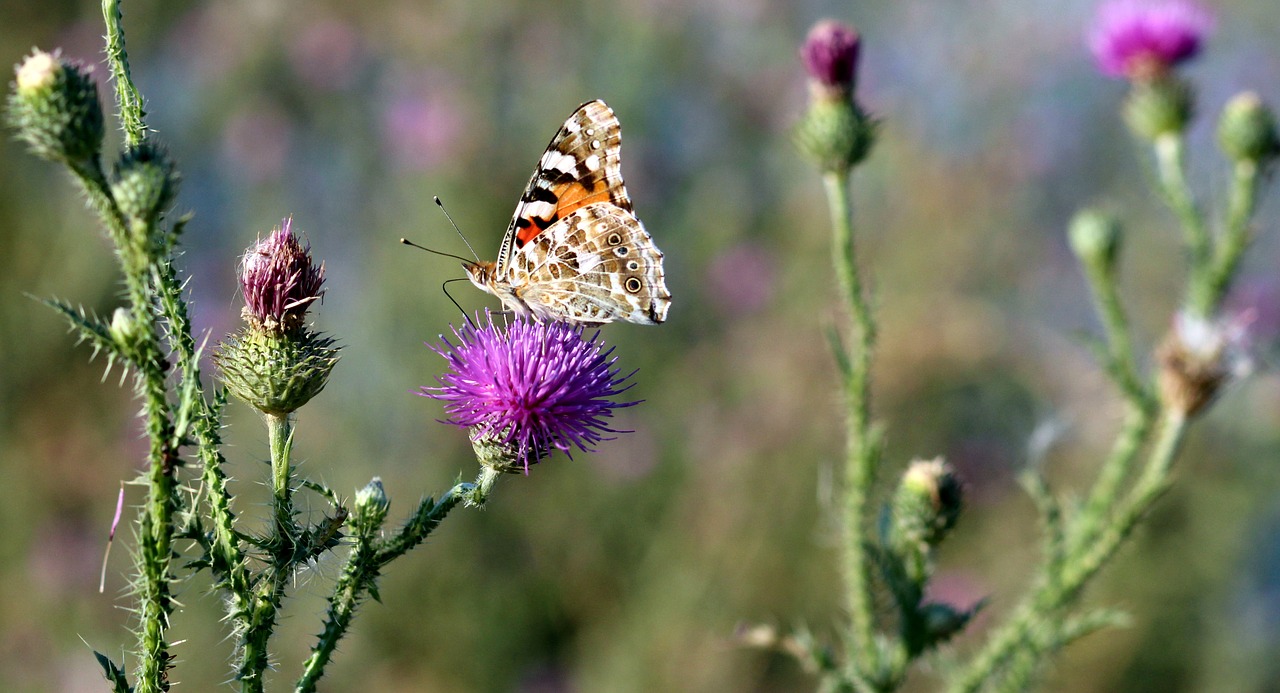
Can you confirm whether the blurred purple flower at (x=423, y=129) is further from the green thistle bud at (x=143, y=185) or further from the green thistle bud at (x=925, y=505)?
the green thistle bud at (x=143, y=185)

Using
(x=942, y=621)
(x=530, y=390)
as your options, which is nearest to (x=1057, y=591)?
(x=942, y=621)

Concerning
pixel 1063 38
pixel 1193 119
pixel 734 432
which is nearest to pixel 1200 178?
pixel 1063 38

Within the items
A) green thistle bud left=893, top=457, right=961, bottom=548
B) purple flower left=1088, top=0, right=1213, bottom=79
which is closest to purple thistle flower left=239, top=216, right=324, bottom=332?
green thistle bud left=893, top=457, right=961, bottom=548

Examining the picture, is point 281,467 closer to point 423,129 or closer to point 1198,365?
point 1198,365

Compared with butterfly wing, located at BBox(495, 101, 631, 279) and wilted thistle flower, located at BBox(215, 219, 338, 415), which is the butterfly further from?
wilted thistle flower, located at BBox(215, 219, 338, 415)

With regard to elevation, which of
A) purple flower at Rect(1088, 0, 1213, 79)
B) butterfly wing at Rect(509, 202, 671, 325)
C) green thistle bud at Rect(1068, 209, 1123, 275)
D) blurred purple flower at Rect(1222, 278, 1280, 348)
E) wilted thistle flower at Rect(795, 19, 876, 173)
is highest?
blurred purple flower at Rect(1222, 278, 1280, 348)
